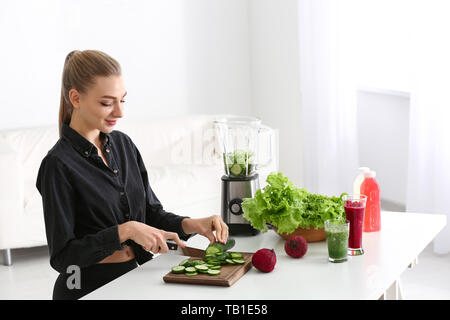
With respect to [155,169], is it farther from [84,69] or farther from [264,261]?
[264,261]

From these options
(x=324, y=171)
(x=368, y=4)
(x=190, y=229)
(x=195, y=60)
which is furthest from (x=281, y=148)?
(x=190, y=229)

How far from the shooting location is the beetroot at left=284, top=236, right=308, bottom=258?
1.80m

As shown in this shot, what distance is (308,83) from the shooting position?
16.4ft

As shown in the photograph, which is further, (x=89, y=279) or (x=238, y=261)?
(x=89, y=279)

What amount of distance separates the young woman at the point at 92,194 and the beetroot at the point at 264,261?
0.64 feet

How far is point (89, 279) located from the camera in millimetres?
1839

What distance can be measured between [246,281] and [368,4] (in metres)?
3.36

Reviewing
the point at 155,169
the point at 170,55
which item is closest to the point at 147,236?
the point at 155,169

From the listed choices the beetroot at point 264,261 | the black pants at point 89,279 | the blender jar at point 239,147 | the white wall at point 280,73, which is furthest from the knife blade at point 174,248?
the white wall at point 280,73

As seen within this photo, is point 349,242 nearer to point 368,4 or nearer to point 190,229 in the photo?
point 190,229

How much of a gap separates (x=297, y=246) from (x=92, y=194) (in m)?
0.55

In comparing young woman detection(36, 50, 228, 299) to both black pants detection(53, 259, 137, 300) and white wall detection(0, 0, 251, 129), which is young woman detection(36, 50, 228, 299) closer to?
black pants detection(53, 259, 137, 300)
